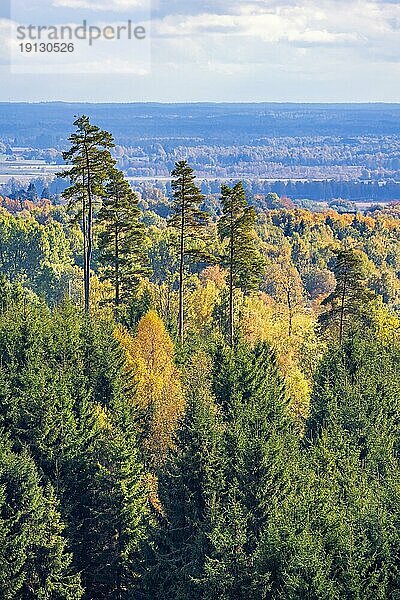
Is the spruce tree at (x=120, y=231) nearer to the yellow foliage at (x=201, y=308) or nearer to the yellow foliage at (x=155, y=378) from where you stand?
the yellow foliage at (x=155, y=378)

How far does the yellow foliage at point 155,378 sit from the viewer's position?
53562 millimetres

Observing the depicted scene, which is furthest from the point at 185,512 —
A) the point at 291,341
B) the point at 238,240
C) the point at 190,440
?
the point at 291,341

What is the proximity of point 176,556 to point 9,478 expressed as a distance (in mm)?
7129

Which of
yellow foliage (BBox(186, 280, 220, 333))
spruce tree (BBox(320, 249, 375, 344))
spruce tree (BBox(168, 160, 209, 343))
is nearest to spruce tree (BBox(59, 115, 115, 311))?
spruce tree (BBox(168, 160, 209, 343))

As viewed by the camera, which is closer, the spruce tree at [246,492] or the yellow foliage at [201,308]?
the spruce tree at [246,492]

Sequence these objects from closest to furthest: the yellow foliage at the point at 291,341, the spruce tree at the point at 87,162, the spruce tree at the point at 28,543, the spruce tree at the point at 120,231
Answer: the spruce tree at the point at 28,543
the spruce tree at the point at 87,162
the spruce tree at the point at 120,231
the yellow foliage at the point at 291,341

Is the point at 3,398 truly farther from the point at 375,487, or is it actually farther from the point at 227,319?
the point at 227,319

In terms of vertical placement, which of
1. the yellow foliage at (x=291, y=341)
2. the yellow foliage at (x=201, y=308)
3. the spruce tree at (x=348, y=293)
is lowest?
the yellow foliage at (x=291, y=341)

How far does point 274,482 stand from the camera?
134ft

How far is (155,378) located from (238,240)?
1297cm

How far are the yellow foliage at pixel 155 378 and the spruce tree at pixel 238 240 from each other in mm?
7298

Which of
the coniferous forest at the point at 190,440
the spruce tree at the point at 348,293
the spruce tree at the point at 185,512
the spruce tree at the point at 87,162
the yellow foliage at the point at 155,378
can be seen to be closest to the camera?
the coniferous forest at the point at 190,440

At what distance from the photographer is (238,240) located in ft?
217

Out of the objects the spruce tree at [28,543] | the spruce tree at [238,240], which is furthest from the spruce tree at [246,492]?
the spruce tree at [238,240]
